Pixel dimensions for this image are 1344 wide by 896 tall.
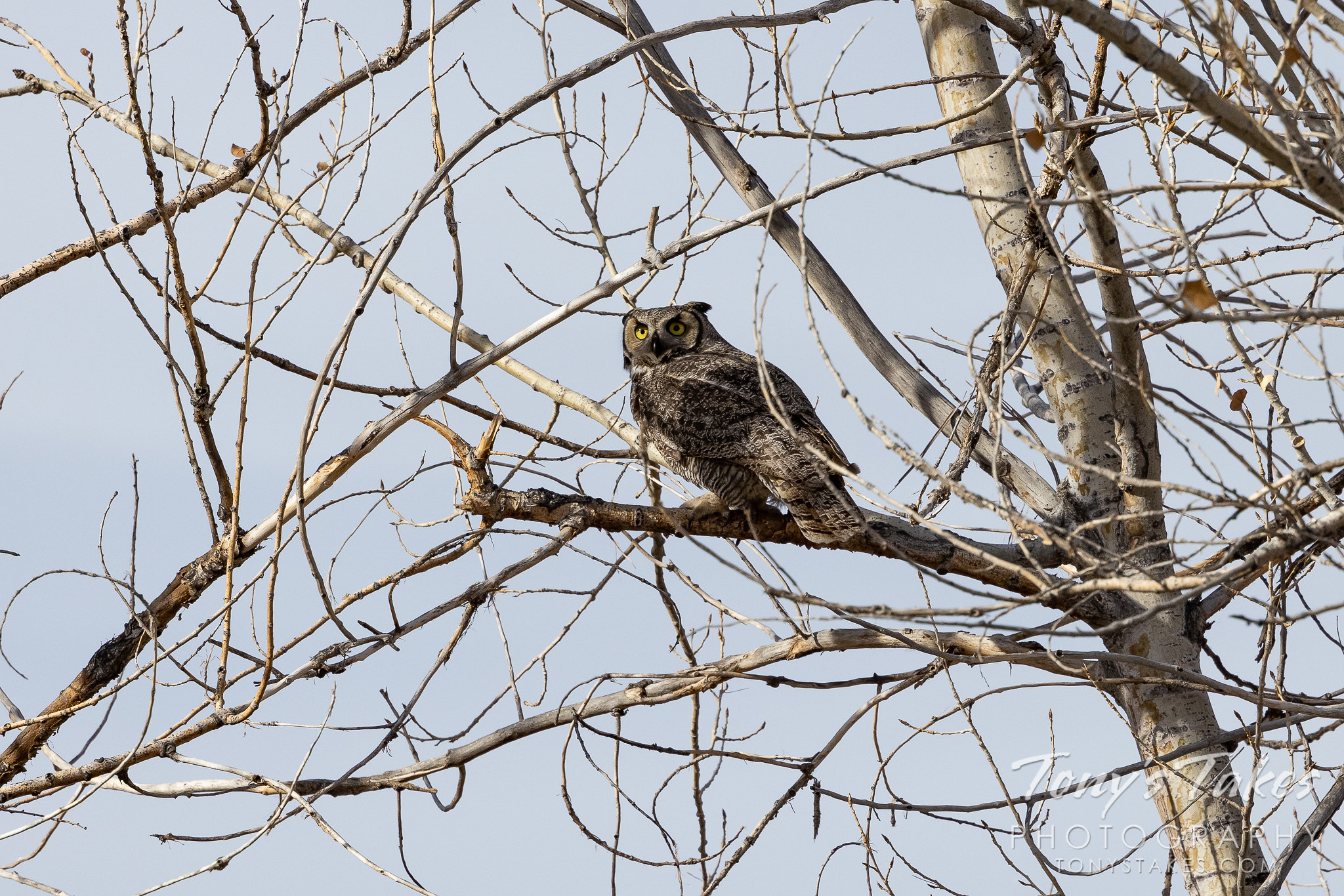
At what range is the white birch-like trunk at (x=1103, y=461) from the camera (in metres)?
3.65

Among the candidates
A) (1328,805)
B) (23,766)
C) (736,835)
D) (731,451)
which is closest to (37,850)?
(23,766)

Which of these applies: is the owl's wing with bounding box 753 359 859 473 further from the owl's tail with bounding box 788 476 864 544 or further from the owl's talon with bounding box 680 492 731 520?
the owl's talon with bounding box 680 492 731 520

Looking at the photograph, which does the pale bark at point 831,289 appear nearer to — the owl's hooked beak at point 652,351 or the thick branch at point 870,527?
the thick branch at point 870,527

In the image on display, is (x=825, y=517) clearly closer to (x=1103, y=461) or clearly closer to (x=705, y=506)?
(x=705, y=506)

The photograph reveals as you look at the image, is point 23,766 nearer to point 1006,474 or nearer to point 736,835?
point 736,835

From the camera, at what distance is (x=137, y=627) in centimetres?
383

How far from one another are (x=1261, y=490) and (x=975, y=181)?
255 centimetres

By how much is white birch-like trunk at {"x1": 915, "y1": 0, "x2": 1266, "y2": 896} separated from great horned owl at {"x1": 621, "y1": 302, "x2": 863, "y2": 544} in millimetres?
928

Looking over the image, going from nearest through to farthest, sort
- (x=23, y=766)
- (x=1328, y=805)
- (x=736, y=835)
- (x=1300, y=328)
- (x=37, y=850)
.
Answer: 1. (x=1300, y=328)
2. (x=1328, y=805)
3. (x=736, y=835)
4. (x=37, y=850)
5. (x=23, y=766)

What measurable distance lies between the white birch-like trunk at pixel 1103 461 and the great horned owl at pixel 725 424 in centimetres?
93

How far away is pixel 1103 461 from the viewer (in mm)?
4039

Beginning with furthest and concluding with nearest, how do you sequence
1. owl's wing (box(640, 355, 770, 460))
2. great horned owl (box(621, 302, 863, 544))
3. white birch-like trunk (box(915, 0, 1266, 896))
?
owl's wing (box(640, 355, 770, 460)) → great horned owl (box(621, 302, 863, 544)) → white birch-like trunk (box(915, 0, 1266, 896))

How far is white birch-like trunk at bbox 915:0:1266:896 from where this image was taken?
12.0 ft

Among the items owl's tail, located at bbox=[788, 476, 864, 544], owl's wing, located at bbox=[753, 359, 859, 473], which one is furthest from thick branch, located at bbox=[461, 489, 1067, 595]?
owl's wing, located at bbox=[753, 359, 859, 473]
